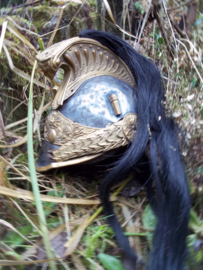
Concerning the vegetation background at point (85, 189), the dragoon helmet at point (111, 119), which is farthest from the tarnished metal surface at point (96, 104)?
the vegetation background at point (85, 189)

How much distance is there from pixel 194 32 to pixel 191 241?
842 mm

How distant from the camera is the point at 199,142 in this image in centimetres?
80

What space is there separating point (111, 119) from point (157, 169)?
188 millimetres

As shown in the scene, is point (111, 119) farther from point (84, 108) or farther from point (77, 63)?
point (77, 63)

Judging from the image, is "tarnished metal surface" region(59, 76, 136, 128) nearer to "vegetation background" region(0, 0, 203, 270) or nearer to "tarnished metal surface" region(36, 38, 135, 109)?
"tarnished metal surface" region(36, 38, 135, 109)

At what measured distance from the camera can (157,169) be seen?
0.70 metres

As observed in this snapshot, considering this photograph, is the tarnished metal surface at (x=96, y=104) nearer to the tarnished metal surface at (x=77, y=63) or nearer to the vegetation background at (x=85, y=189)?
the tarnished metal surface at (x=77, y=63)

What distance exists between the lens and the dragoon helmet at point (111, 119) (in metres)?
0.69

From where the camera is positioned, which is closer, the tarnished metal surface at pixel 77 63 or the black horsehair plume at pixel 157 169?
the black horsehair plume at pixel 157 169

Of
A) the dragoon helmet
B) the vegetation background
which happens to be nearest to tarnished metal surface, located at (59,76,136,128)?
the dragoon helmet

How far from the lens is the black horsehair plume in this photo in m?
0.58

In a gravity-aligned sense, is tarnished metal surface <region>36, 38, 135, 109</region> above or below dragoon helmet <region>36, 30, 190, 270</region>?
above

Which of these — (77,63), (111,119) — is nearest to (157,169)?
(111,119)

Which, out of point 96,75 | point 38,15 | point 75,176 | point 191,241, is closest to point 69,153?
point 75,176
